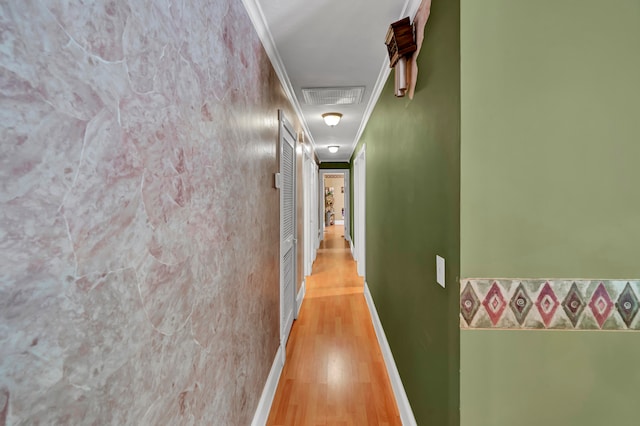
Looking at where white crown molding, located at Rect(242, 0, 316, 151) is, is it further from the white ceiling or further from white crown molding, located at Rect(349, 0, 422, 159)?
white crown molding, located at Rect(349, 0, 422, 159)

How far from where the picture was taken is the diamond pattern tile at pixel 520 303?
108cm

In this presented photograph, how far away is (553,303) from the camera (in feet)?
3.55

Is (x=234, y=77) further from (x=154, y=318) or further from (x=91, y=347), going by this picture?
(x=91, y=347)

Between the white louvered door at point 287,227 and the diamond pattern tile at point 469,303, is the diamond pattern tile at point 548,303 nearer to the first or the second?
the diamond pattern tile at point 469,303

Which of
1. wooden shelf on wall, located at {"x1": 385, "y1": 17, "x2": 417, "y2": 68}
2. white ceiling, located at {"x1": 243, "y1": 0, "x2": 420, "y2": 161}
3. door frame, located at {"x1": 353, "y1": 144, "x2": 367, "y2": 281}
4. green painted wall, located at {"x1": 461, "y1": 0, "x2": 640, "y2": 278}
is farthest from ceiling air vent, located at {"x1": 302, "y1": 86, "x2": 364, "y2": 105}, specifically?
green painted wall, located at {"x1": 461, "y1": 0, "x2": 640, "y2": 278}

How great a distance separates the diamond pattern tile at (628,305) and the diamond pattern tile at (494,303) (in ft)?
1.41

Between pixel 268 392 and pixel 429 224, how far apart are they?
5.00 ft

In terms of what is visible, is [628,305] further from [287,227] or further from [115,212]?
[287,227]

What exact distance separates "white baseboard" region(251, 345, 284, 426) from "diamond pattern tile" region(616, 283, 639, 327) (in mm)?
1773

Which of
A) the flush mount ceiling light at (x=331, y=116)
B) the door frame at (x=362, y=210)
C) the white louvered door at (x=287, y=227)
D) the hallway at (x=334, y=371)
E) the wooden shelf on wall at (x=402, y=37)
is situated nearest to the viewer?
the wooden shelf on wall at (x=402, y=37)

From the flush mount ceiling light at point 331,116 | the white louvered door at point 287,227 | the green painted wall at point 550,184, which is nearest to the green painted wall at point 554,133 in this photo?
the green painted wall at point 550,184

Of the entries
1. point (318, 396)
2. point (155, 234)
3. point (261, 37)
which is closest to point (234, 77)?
point (261, 37)

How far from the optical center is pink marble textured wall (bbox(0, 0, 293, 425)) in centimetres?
43

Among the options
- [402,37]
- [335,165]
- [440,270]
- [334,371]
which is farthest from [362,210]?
[335,165]
